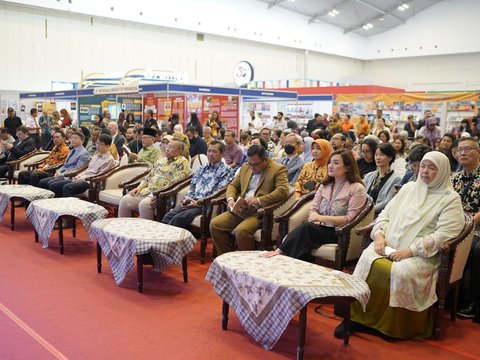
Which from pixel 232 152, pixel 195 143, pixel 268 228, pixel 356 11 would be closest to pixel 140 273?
pixel 268 228

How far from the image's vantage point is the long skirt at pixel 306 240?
3.92 m

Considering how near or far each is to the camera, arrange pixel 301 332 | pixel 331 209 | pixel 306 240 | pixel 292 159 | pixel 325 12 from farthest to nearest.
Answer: pixel 325 12 < pixel 292 159 < pixel 331 209 < pixel 306 240 < pixel 301 332

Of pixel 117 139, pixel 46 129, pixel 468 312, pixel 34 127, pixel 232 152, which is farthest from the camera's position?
pixel 46 129

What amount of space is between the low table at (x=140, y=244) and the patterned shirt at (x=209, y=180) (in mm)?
867

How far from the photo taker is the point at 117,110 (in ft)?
43.6

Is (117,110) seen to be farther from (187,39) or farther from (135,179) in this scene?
(187,39)

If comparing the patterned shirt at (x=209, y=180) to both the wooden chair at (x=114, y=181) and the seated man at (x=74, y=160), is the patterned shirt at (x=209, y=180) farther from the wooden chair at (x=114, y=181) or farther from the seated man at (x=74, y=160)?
the seated man at (x=74, y=160)

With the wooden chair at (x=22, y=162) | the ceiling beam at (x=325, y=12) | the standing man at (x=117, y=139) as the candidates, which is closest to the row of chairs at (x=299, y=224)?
the wooden chair at (x=22, y=162)

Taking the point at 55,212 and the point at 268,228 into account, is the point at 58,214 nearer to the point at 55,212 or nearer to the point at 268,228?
the point at 55,212

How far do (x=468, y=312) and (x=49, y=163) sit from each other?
6316 mm

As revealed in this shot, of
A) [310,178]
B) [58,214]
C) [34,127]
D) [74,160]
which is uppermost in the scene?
[34,127]

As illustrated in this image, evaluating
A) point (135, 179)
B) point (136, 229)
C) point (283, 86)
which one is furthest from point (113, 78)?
point (136, 229)

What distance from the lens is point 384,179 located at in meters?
4.76

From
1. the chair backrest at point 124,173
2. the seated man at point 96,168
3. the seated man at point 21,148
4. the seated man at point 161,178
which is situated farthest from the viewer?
the seated man at point 21,148
